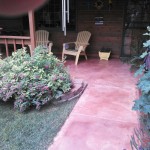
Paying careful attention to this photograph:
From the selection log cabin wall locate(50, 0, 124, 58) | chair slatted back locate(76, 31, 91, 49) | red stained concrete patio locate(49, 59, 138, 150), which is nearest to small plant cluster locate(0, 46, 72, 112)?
red stained concrete patio locate(49, 59, 138, 150)

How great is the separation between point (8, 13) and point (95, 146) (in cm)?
206

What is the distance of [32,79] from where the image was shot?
3.52 meters

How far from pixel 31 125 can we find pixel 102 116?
1.03 meters

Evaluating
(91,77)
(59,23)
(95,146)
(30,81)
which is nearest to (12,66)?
(30,81)

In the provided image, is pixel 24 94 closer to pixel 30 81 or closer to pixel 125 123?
pixel 30 81

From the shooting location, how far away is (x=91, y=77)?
15.3ft

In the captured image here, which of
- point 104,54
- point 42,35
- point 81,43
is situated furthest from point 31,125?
point 42,35

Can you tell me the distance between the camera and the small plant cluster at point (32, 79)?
3.36 metres

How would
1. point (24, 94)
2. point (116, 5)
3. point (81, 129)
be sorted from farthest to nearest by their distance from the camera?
point (116, 5) < point (24, 94) < point (81, 129)

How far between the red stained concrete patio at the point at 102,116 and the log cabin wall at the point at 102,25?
1.68m

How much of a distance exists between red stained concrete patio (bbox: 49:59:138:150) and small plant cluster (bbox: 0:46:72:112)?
51 centimetres

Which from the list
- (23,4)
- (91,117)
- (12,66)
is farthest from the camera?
(12,66)

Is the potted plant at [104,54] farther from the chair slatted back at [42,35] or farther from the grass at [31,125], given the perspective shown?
the grass at [31,125]

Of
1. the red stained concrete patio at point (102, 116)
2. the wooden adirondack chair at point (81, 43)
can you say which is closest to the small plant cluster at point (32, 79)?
the red stained concrete patio at point (102, 116)
